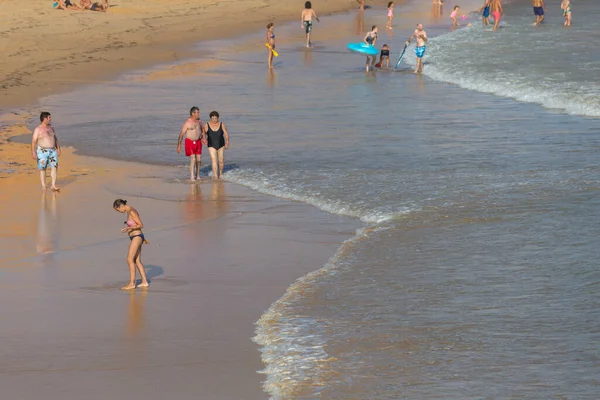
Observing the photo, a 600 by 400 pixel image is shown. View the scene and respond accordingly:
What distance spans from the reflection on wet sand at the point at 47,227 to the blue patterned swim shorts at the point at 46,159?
0.57m

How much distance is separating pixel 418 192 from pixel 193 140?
421 centimetres

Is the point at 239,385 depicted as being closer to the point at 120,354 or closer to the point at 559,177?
the point at 120,354

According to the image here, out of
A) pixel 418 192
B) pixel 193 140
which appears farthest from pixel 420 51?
pixel 418 192

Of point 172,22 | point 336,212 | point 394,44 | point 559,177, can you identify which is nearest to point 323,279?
point 336,212

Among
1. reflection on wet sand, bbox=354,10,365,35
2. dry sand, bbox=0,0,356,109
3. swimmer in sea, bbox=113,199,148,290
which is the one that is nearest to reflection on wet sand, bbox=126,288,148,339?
swimmer in sea, bbox=113,199,148,290

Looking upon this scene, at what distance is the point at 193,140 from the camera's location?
1873 centimetres

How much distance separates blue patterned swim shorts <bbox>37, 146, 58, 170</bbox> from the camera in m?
17.7

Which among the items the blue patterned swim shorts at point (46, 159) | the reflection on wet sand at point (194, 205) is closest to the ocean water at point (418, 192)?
the reflection on wet sand at point (194, 205)

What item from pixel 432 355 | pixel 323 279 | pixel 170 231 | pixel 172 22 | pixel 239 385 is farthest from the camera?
pixel 172 22

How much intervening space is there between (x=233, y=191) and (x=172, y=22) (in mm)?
28273

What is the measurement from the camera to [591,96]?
2728cm

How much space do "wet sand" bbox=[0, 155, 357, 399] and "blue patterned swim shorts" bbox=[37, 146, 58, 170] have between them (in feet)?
1.51

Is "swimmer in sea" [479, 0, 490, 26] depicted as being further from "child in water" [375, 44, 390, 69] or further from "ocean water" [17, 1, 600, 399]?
"child in water" [375, 44, 390, 69]

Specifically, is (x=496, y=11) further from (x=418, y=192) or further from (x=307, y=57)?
(x=418, y=192)
